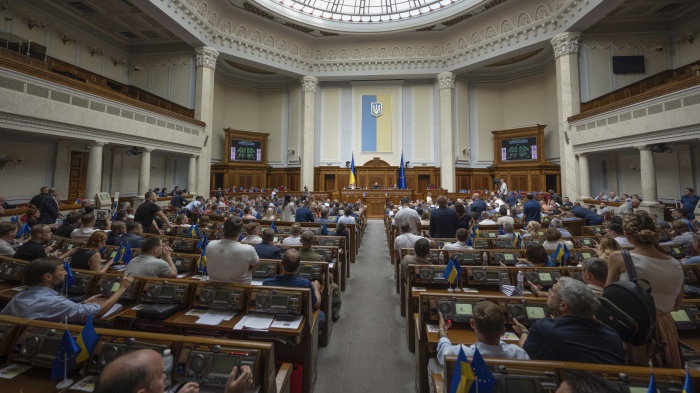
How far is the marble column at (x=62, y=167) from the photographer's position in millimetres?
10797

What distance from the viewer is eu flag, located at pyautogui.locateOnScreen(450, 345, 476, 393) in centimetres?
144

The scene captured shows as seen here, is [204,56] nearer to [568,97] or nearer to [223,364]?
[223,364]

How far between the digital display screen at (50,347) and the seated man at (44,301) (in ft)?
1.16

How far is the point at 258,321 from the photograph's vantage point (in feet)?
8.14

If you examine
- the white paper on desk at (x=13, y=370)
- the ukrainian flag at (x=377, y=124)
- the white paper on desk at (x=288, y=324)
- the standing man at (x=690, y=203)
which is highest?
the ukrainian flag at (x=377, y=124)

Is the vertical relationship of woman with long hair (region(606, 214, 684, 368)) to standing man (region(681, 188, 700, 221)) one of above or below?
below

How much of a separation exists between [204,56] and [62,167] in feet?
23.7

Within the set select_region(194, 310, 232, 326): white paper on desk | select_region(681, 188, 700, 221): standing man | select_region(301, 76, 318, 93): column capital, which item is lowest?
select_region(194, 310, 232, 326): white paper on desk

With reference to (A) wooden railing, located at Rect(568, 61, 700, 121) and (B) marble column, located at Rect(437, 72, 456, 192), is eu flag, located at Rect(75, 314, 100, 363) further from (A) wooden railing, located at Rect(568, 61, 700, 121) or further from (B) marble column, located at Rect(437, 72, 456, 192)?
(B) marble column, located at Rect(437, 72, 456, 192)

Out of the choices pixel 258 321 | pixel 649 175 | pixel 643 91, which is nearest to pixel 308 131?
pixel 643 91

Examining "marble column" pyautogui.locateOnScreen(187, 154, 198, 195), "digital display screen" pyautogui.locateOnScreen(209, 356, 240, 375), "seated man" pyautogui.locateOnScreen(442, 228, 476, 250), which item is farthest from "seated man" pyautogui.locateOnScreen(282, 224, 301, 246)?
"marble column" pyautogui.locateOnScreen(187, 154, 198, 195)

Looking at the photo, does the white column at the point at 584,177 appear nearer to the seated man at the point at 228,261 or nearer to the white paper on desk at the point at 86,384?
the seated man at the point at 228,261

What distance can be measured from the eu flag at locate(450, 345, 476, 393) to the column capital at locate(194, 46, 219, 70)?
16236 millimetres

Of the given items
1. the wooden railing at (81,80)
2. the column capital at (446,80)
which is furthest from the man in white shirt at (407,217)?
the column capital at (446,80)
